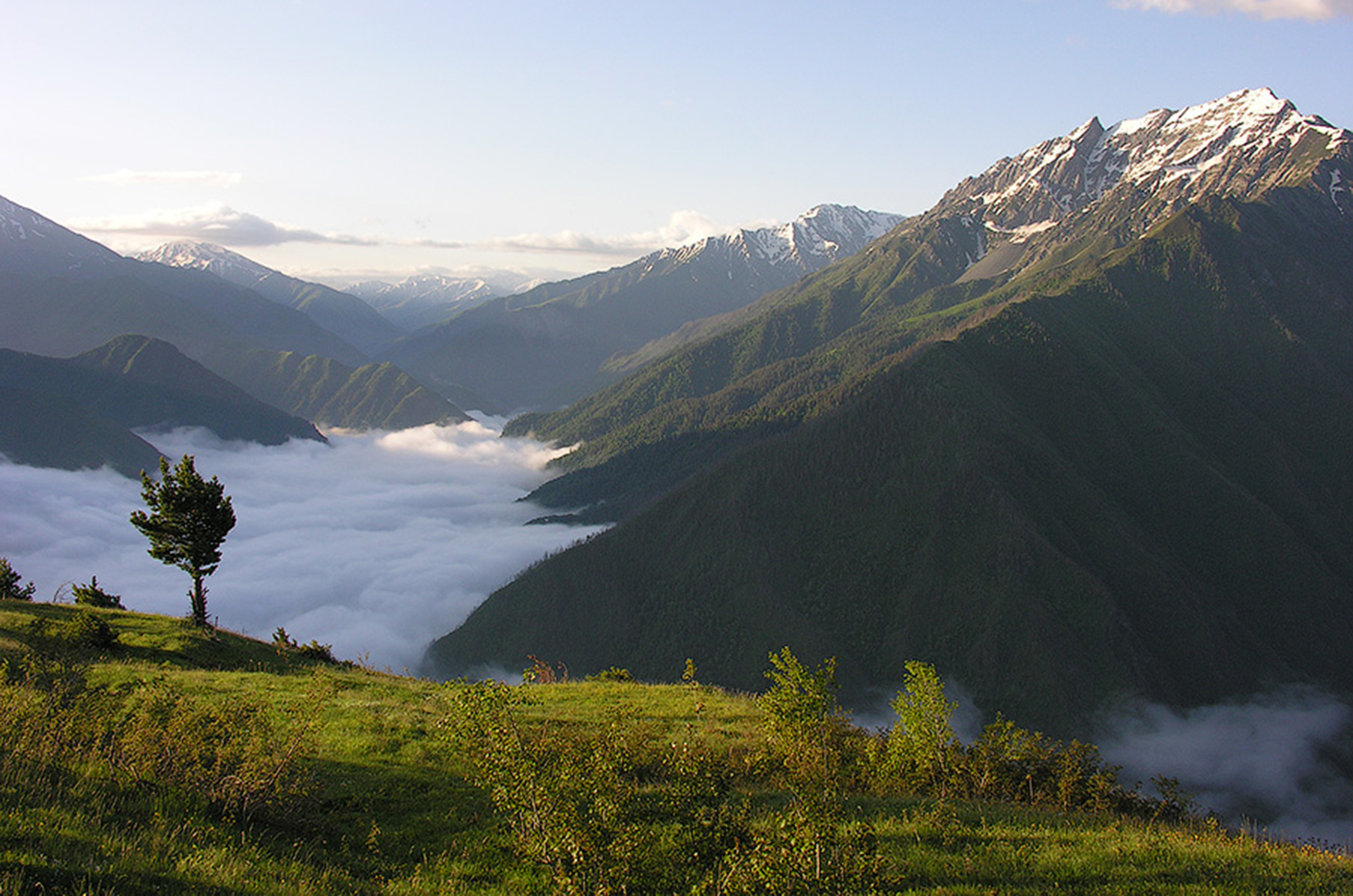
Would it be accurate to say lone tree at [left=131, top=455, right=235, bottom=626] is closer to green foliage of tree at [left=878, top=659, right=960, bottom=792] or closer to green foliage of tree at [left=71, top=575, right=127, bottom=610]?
green foliage of tree at [left=71, top=575, right=127, bottom=610]

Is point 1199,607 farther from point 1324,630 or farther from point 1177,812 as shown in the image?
point 1177,812

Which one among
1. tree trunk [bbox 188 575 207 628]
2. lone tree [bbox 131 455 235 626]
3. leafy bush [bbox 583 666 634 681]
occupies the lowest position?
leafy bush [bbox 583 666 634 681]

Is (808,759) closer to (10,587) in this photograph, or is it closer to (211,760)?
(211,760)

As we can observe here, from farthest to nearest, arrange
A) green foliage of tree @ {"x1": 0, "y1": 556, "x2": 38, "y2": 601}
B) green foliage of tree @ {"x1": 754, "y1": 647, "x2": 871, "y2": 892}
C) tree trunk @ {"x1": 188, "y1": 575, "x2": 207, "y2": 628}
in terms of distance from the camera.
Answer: green foliage of tree @ {"x1": 0, "y1": 556, "x2": 38, "y2": 601}
tree trunk @ {"x1": 188, "y1": 575, "x2": 207, "y2": 628}
green foliage of tree @ {"x1": 754, "y1": 647, "x2": 871, "y2": 892}

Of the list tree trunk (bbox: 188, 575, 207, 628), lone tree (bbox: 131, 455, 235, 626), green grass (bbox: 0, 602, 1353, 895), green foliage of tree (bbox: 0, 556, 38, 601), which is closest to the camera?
green grass (bbox: 0, 602, 1353, 895)

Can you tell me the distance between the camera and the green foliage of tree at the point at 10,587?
47.9 metres

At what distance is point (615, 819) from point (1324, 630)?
255525 mm

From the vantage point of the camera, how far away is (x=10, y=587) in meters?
49.0

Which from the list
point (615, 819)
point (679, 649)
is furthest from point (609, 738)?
point (679, 649)

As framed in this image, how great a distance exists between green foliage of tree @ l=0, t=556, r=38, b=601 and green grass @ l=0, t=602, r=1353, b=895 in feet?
61.4

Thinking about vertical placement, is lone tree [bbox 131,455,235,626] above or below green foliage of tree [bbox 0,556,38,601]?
above

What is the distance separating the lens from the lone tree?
43844mm

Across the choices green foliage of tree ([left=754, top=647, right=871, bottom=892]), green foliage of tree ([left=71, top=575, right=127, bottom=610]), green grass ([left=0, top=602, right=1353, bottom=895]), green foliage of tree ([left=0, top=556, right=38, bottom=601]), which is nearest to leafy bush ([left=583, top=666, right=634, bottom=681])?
green grass ([left=0, top=602, right=1353, bottom=895])

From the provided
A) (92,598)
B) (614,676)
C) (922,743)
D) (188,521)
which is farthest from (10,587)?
(922,743)
